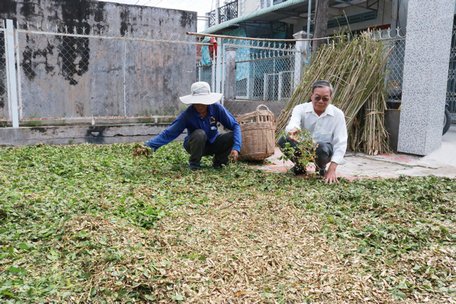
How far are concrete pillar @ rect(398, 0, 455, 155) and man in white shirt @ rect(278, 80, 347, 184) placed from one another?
2065mm

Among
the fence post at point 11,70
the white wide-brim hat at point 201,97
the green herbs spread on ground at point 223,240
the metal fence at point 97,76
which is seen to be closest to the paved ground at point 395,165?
the green herbs spread on ground at point 223,240

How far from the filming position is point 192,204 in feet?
10.9

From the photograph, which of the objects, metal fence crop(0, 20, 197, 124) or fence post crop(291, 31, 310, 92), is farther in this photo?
metal fence crop(0, 20, 197, 124)

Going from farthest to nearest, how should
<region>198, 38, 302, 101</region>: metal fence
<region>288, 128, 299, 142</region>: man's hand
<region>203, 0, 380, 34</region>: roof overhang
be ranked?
<region>203, 0, 380, 34</region>: roof overhang, <region>198, 38, 302, 101</region>: metal fence, <region>288, 128, 299, 142</region>: man's hand

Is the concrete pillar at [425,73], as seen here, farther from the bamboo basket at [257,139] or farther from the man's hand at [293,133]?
the man's hand at [293,133]

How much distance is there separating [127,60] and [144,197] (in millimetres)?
6110

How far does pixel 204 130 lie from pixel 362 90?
273 cm

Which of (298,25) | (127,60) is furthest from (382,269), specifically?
(298,25)

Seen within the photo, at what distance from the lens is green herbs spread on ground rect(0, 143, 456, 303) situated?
6.55 feet

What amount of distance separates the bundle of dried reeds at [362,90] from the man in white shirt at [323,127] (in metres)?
1.99

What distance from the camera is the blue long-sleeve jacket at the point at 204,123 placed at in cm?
449

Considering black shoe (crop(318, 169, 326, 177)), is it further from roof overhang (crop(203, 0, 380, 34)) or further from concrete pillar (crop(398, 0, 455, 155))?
roof overhang (crop(203, 0, 380, 34))

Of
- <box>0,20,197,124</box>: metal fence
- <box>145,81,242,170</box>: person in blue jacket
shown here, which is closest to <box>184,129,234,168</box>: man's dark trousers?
<box>145,81,242,170</box>: person in blue jacket

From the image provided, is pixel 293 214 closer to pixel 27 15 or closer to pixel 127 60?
pixel 127 60
